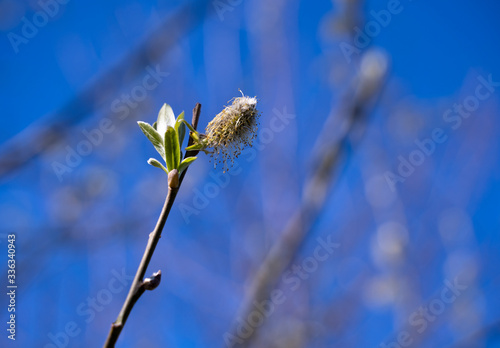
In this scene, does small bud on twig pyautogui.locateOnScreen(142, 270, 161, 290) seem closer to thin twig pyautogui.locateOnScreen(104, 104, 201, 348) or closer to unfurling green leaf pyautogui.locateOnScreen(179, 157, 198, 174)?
thin twig pyautogui.locateOnScreen(104, 104, 201, 348)

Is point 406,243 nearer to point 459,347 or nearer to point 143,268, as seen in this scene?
point 459,347

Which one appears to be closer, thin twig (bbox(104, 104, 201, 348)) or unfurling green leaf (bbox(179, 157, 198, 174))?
thin twig (bbox(104, 104, 201, 348))

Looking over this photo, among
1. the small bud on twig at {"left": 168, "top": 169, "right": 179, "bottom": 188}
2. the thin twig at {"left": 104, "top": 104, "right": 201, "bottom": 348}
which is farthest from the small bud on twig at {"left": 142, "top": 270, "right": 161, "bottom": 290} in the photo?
the small bud on twig at {"left": 168, "top": 169, "right": 179, "bottom": 188}

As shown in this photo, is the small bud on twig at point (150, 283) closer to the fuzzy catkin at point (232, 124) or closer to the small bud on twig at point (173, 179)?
the small bud on twig at point (173, 179)

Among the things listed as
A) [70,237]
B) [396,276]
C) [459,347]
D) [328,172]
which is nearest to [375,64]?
[328,172]

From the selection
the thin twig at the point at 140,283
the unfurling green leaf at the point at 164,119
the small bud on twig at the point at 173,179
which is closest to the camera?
the thin twig at the point at 140,283

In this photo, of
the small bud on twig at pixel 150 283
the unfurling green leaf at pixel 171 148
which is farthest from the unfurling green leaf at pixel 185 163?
the small bud on twig at pixel 150 283
